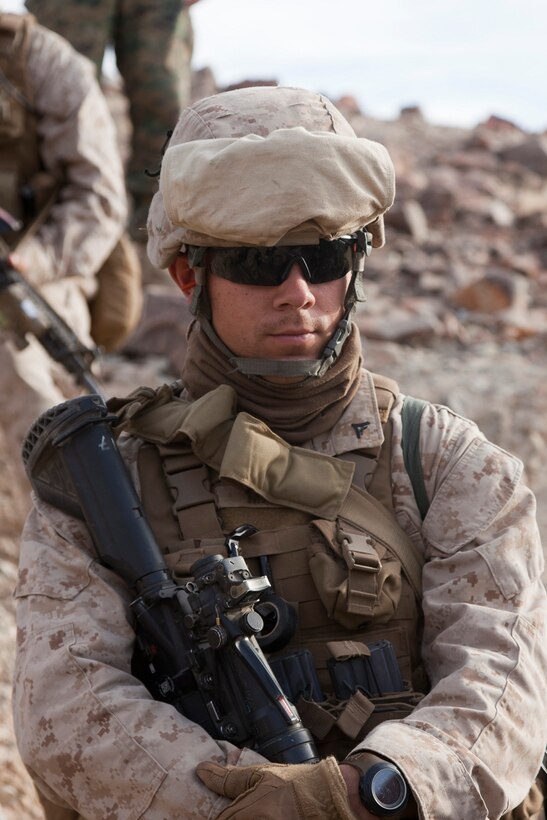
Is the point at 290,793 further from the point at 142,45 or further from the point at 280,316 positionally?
the point at 142,45

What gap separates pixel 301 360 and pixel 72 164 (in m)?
3.82

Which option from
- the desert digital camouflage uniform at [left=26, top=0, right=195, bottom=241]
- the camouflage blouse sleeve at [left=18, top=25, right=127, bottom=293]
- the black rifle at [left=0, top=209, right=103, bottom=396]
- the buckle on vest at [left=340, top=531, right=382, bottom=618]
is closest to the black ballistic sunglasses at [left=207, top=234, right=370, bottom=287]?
the buckle on vest at [left=340, top=531, right=382, bottom=618]

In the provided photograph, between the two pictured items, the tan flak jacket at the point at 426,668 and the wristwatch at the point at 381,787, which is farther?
the tan flak jacket at the point at 426,668

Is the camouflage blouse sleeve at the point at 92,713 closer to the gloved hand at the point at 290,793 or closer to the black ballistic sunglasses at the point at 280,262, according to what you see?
the gloved hand at the point at 290,793

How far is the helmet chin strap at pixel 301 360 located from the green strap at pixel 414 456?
0.21 meters

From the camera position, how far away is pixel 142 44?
7543mm

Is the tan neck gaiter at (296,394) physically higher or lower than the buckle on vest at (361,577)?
higher

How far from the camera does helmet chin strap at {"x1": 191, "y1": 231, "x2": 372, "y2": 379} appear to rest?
2705 millimetres

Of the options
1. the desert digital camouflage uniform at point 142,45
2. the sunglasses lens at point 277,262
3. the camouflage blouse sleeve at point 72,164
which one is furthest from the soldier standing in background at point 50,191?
the sunglasses lens at point 277,262

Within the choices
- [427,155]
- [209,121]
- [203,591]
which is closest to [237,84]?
[209,121]

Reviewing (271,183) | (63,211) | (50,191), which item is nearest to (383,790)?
(271,183)

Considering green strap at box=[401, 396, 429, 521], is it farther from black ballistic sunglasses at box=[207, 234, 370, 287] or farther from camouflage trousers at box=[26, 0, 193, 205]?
camouflage trousers at box=[26, 0, 193, 205]

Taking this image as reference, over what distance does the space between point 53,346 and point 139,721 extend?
2954mm

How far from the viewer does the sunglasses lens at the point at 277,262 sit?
267 cm
